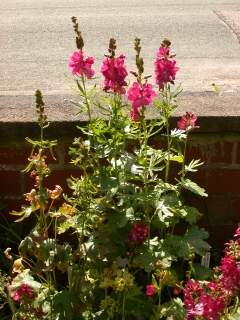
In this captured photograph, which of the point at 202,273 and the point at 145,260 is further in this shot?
the point at 202,273

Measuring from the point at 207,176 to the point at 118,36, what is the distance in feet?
13.9

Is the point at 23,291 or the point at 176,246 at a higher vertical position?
the point at 176,246

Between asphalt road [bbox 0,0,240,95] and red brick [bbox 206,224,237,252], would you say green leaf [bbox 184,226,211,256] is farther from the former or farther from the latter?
asphalt road [bbox 0,0,240,95]

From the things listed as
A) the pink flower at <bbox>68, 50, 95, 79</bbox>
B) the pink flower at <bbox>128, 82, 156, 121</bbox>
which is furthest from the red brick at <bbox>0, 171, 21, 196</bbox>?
the pink flower at <bbox>128, 82, 156, 121</bbox>

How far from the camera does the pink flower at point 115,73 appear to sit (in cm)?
200

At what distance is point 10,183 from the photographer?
2619 millimetres

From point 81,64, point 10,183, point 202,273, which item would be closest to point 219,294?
point 202,273

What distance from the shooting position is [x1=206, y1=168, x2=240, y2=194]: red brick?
8.46 ft

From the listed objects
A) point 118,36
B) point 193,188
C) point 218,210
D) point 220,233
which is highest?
point 118,36

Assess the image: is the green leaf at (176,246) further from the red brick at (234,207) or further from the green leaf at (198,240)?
the red brick at (234,207)

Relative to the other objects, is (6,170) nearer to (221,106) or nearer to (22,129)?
(22,129)

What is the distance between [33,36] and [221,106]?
4.36 metres

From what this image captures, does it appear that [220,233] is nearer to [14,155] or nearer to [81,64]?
[14,155]

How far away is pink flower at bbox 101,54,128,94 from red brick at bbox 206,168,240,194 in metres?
0.73
